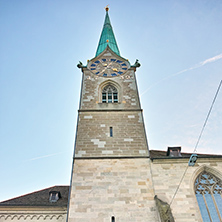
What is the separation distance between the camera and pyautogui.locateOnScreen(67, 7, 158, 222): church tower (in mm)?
7992

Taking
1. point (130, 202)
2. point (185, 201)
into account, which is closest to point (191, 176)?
point (185, 201)

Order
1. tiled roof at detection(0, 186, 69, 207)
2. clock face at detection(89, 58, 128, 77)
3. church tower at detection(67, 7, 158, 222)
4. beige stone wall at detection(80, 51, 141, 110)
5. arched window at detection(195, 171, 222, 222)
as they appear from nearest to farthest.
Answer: church tower at detection(67, 7, 158, 222) < arched window at detection(195, 171, 222, 222) < tiled roof at detection(0, 186, 69, 207) < beige stone wall at detection(80, 51, 141, 110) < clock face at detection(89, 58, 128, 77)

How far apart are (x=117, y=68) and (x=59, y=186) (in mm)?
7527

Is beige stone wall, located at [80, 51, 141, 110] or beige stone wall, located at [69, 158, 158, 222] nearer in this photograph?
beige stone wall, located at [69, 158, 158, 222]

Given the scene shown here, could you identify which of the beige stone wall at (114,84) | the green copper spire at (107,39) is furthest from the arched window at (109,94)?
the green copper spire at (107,39)

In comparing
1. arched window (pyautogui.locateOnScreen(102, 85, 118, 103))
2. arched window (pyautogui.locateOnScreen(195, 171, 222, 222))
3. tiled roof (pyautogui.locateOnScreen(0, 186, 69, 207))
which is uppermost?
arched window (pyautogui.locateOnScreen(102, 85, 118, 103))

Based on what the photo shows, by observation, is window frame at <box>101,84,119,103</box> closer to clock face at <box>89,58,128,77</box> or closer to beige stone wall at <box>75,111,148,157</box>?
clock face at <box>89,58,128,77</box>

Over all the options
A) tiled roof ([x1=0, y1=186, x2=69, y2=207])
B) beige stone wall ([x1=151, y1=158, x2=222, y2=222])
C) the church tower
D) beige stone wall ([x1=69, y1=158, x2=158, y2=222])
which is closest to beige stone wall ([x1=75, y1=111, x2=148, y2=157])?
the church tower

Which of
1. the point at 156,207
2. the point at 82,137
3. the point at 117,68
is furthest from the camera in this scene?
the point at 117,68

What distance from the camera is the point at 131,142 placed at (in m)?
10.2

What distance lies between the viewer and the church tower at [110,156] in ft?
26.2

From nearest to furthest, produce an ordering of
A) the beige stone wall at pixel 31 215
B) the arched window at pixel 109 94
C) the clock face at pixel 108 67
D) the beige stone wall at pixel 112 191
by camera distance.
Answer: the beige stone wall at pixel 112 191, the beige stone wall at pixel 31 215, the arched window at pixel 109 94, the clock face at pixel 108 67

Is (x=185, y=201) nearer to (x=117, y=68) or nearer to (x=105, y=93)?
(x=105, y=93)

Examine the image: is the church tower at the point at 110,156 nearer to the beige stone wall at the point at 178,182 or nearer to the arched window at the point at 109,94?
the arched window at the point at 109,94
